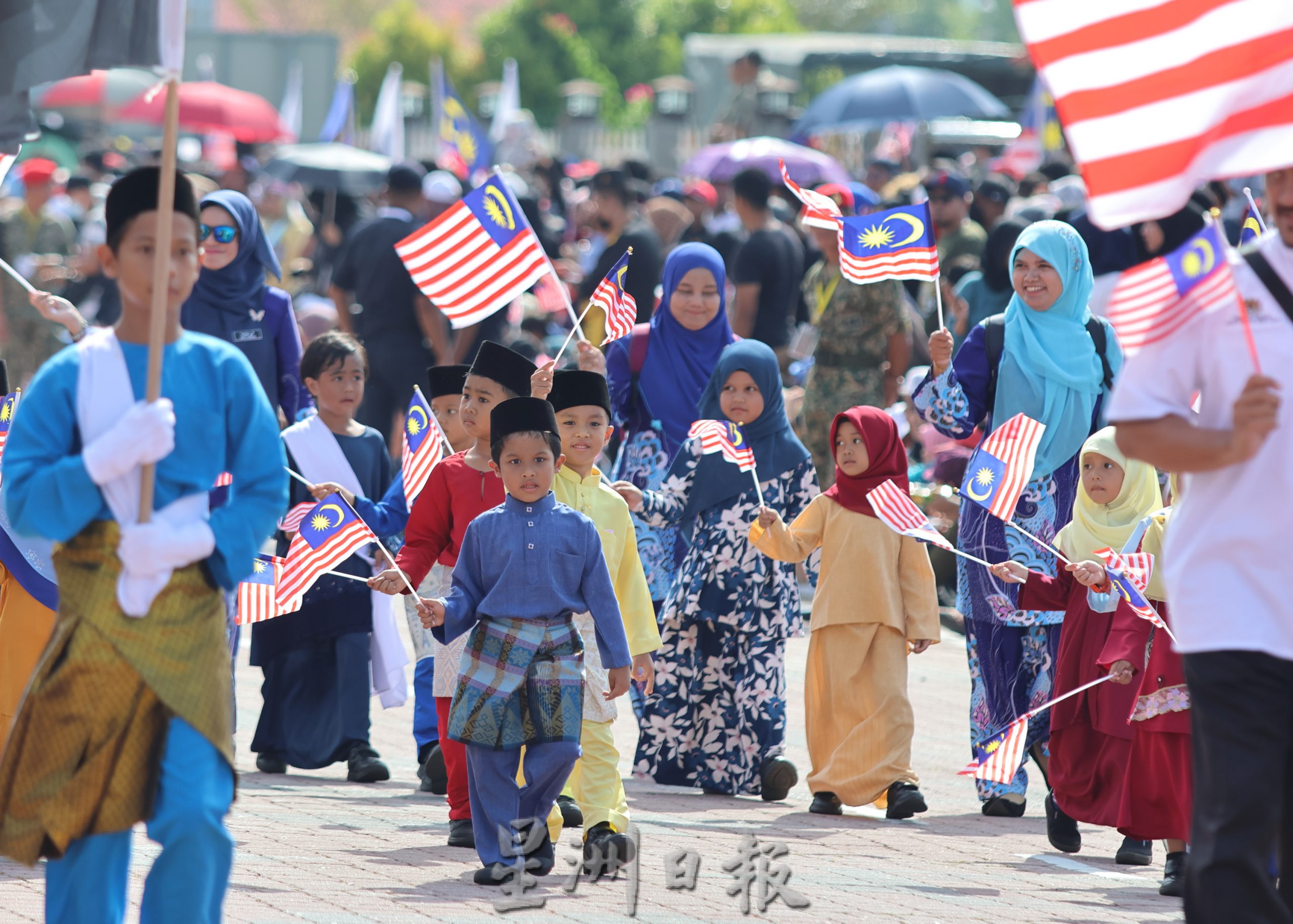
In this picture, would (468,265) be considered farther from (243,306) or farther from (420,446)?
(420,446)

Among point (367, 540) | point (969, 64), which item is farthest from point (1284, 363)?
point (969, 64)

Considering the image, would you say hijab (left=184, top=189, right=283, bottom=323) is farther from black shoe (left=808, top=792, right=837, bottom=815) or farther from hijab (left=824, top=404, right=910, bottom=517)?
black shoe (left=808, top=792, right=837, bottom=815)

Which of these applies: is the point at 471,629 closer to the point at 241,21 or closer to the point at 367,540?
the point at 367,540

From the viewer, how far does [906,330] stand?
11.8m

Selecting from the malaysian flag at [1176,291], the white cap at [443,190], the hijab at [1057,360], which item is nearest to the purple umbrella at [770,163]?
the white cap at [443,190]

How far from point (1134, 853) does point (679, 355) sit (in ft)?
10.6

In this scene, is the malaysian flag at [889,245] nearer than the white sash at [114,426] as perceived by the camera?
No

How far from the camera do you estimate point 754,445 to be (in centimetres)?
823

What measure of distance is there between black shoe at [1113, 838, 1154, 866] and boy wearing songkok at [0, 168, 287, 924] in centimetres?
359

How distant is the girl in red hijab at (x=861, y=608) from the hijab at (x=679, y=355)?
136 cm

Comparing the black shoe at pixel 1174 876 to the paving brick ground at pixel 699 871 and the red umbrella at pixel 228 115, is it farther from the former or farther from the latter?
the red umbrella at pixel 228 115

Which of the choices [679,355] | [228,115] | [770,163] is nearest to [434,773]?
[679,355]

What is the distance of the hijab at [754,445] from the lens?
8.17 m

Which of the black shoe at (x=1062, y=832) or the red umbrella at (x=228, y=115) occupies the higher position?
the red umbrella at (x=228, y=115)
